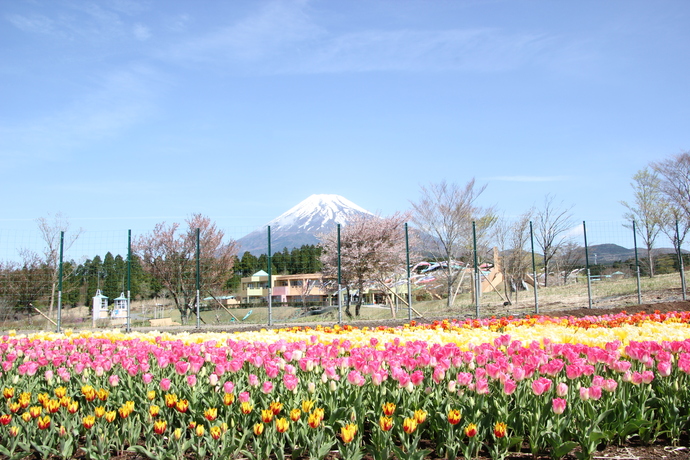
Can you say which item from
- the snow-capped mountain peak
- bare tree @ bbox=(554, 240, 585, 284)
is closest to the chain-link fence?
bare tree @ bbox=(554, 240, 585, 284)

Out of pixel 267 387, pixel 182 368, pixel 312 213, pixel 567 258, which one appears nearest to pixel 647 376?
pixel 267 387

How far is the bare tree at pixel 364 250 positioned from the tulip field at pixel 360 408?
434 inches

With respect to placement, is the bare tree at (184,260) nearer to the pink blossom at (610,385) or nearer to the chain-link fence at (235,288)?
the chain-link fence at (235,288)

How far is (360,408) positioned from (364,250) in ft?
42.2

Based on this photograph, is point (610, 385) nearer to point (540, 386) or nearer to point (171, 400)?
point (540, 386)

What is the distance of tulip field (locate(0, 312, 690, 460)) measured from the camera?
2.53 meters

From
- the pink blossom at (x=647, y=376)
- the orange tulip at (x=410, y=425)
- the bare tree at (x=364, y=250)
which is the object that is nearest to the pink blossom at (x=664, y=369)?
the pink blossom at (x=647, y=376)

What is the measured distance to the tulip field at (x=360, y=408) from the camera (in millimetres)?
2525

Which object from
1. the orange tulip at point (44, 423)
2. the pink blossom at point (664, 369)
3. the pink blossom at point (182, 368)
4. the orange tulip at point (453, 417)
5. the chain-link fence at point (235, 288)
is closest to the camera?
the orange tulip at point (453, 417)

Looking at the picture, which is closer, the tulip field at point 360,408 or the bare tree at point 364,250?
the tulip field at point 360,408

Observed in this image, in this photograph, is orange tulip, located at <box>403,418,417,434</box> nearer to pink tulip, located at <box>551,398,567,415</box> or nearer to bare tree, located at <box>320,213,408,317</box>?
pink tulip, located at <box>551,398,567,415</box>

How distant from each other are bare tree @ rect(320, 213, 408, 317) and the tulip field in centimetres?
1104

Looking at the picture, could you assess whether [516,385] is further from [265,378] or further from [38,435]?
[38,435]

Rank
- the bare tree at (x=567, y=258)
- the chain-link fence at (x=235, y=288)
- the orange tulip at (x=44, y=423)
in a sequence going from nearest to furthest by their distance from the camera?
the orange tulip at (x=44, y=423) → the chain-link fence at (x=235, y=288) → the bare tree at (x=567, y=258)
